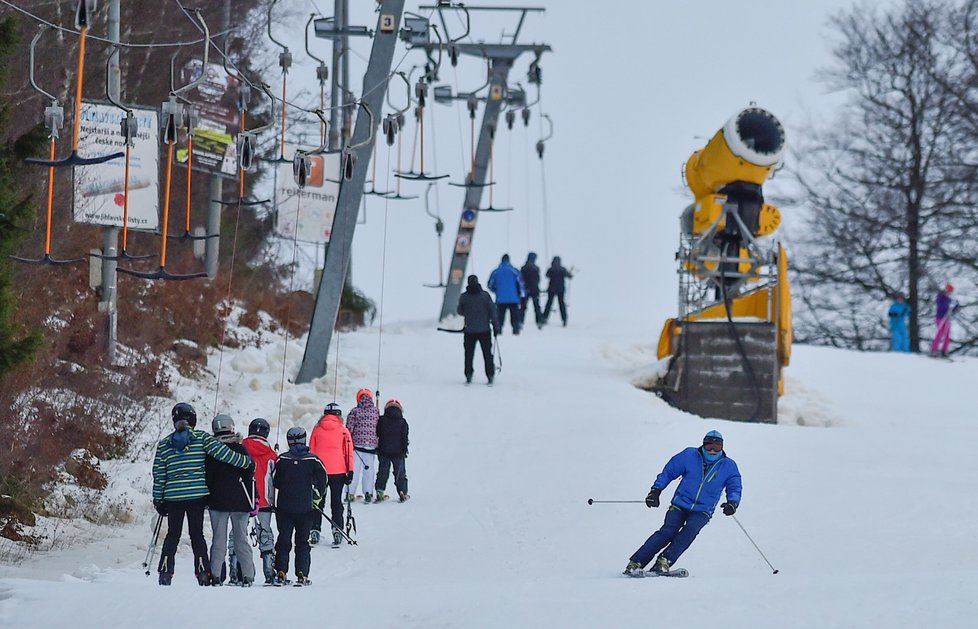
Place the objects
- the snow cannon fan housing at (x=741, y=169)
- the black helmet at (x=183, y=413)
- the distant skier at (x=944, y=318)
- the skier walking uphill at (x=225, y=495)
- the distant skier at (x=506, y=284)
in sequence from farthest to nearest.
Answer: the distant skier at (x=944, y=318), the distant skier at (x=506, y=284), the snow cannon fan housing at (x=741, y=169), the skier walking uphill at (x=225, y=495), the black helmet at (x=183, y=413)

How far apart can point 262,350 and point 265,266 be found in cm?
937

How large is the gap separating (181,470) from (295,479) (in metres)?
1.14

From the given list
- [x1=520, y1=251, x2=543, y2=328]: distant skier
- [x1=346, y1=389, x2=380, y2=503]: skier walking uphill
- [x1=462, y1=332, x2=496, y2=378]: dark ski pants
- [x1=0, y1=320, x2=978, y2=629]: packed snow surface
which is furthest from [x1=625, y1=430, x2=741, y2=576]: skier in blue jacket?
[x1=520, y1=251, x2=543, y2=328]: distant skier

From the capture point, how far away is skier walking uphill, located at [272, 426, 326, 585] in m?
13.6

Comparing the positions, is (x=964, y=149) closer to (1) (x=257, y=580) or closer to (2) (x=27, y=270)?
(2) (x=27, y=270)

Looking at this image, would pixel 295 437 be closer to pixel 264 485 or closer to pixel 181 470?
pixel 264 485

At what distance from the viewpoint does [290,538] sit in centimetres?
1371

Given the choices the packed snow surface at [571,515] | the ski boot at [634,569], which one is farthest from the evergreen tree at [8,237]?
the ski boot at [634,569]

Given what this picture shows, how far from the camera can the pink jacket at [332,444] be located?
16172 millimetres

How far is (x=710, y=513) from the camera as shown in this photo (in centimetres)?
1401

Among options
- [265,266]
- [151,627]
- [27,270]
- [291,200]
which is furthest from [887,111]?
[151,627]

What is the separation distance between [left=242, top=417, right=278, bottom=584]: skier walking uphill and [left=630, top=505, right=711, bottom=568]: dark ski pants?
319cm

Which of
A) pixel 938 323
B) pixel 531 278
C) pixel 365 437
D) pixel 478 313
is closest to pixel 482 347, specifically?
pixel 478 313

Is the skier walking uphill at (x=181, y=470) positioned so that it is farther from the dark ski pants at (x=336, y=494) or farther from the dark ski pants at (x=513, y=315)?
the dark ski pants at (x=513, y=315)
